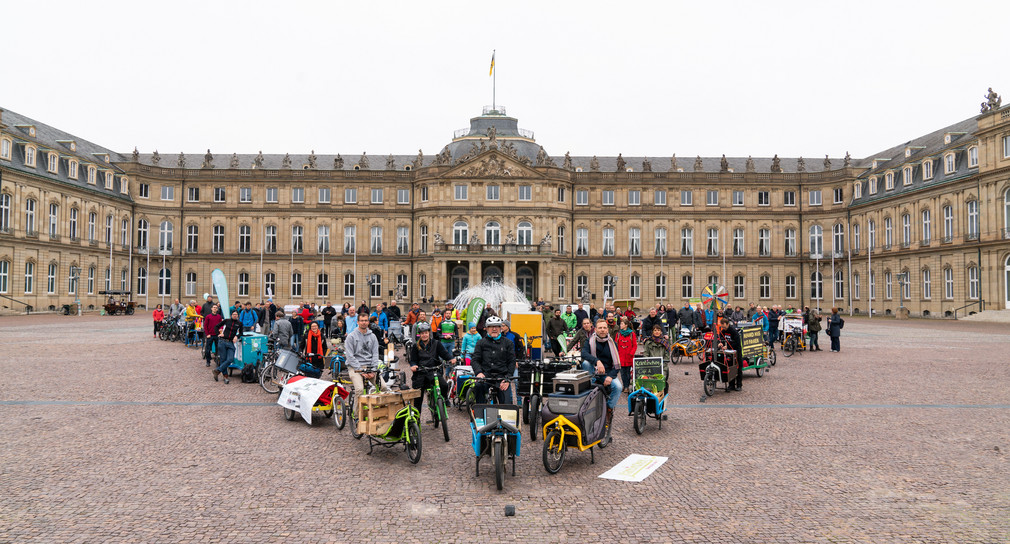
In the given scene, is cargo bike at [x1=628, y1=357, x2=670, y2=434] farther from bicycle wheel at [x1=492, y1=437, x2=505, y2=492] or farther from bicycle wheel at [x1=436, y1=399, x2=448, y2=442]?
bicycle wheel at [x1=492, y1=437, x2=505, y2=492]

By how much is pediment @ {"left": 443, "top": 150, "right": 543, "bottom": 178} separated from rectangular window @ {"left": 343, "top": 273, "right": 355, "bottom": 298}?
14.1m

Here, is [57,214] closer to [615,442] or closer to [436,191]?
[436,191]

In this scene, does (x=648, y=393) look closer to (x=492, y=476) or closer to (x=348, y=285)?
(x=492, y=476)

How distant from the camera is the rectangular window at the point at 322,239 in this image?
6406 cm

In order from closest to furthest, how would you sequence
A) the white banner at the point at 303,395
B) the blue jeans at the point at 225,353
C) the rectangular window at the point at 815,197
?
1. the white banner at the point at 303,395
2. the blue jeans at the point at 225,353
3. the rectangular window at the point at 815,197

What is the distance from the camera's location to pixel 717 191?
6469 centimetres

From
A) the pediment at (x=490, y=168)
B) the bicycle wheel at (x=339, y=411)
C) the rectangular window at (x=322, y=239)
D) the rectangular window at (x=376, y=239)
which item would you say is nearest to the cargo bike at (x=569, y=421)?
the bicycle wheel at (x=339, y=411)

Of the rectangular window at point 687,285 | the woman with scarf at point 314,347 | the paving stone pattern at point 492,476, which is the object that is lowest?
the paving stone pattern at point 492,476

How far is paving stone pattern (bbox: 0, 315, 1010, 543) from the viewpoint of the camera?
652cm

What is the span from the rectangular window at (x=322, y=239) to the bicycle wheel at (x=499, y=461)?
193ft

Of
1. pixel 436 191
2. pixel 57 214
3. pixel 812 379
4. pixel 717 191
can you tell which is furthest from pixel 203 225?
pixel 812 379

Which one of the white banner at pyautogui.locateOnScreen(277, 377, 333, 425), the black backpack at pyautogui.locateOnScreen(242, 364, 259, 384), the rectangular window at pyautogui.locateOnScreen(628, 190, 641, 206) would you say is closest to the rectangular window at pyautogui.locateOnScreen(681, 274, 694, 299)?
the rectangular window at pyautogui.locateOnScreen(628, 190, 641, 206)

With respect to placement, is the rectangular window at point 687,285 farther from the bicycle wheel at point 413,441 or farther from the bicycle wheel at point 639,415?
the bicycle wheel at point 413,441

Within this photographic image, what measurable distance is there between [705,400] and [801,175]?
5745 cm
